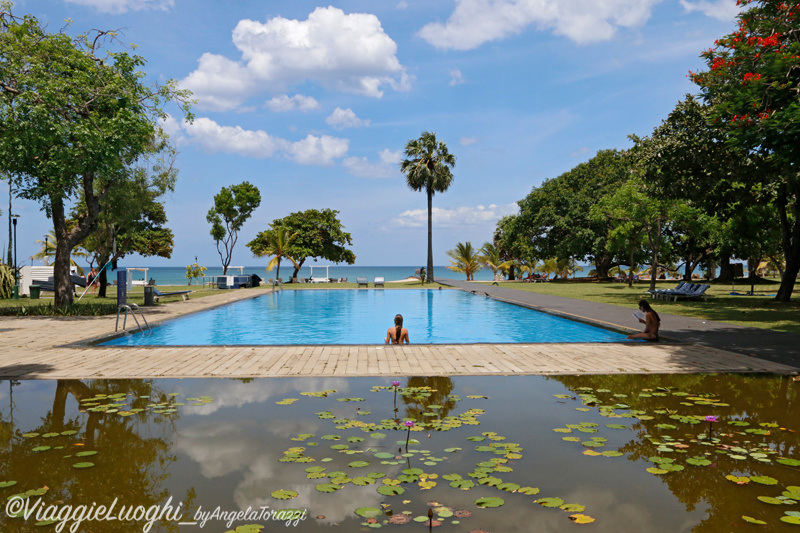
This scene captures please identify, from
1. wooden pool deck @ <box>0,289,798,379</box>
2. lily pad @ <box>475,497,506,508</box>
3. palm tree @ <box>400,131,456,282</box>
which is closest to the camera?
lily pad @ <box>475,497,506,508</box>

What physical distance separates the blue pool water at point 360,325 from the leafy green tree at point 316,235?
80.3 feet

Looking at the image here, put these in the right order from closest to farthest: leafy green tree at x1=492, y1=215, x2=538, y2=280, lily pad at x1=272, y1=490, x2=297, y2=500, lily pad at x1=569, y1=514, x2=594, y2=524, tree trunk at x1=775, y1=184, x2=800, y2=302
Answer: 1. lily pad at x1=569, y1=514, x2=594, y2=524
2. lily pad at x1=272, y1=490, x2=297, y2=500
3. tree trunk at x1=775, y1=184, x2=800, y2=302
4. leafy green tree at x1=492, y1=215, x2=538, y2=280

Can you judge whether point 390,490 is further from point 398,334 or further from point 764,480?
point 398,334

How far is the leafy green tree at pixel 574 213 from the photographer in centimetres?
4622

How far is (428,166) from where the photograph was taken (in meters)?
42.8

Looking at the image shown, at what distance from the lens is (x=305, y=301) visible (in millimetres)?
28766

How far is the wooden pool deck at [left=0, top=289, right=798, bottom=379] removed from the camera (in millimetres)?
8102

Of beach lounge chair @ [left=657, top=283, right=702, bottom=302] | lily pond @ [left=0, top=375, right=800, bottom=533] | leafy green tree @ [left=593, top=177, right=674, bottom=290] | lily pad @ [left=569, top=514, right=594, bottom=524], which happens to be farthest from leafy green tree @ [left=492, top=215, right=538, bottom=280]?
lily pad @ [left=569, top=514, right=594, bottom=524]

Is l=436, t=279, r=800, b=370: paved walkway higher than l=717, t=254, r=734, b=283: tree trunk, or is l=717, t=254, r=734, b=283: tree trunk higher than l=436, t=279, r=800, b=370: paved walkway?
l=717, t=254, r=734, b=283: tree trunk

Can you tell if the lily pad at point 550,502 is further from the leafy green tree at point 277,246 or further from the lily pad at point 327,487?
the leafy green tree at point 277,246

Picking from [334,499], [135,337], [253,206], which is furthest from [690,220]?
[253,206]

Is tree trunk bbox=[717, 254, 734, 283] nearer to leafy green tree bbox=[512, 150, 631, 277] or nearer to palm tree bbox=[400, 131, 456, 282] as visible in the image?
leafy green tree bbox=[512, 150, 631, 277]

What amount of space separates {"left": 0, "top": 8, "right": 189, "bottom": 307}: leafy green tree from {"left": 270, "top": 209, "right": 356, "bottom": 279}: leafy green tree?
32.8 m

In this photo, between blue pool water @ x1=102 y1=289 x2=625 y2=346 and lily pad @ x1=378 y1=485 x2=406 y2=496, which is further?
blue pool water @ x1=102 y1=289 x2=625 y2=346
